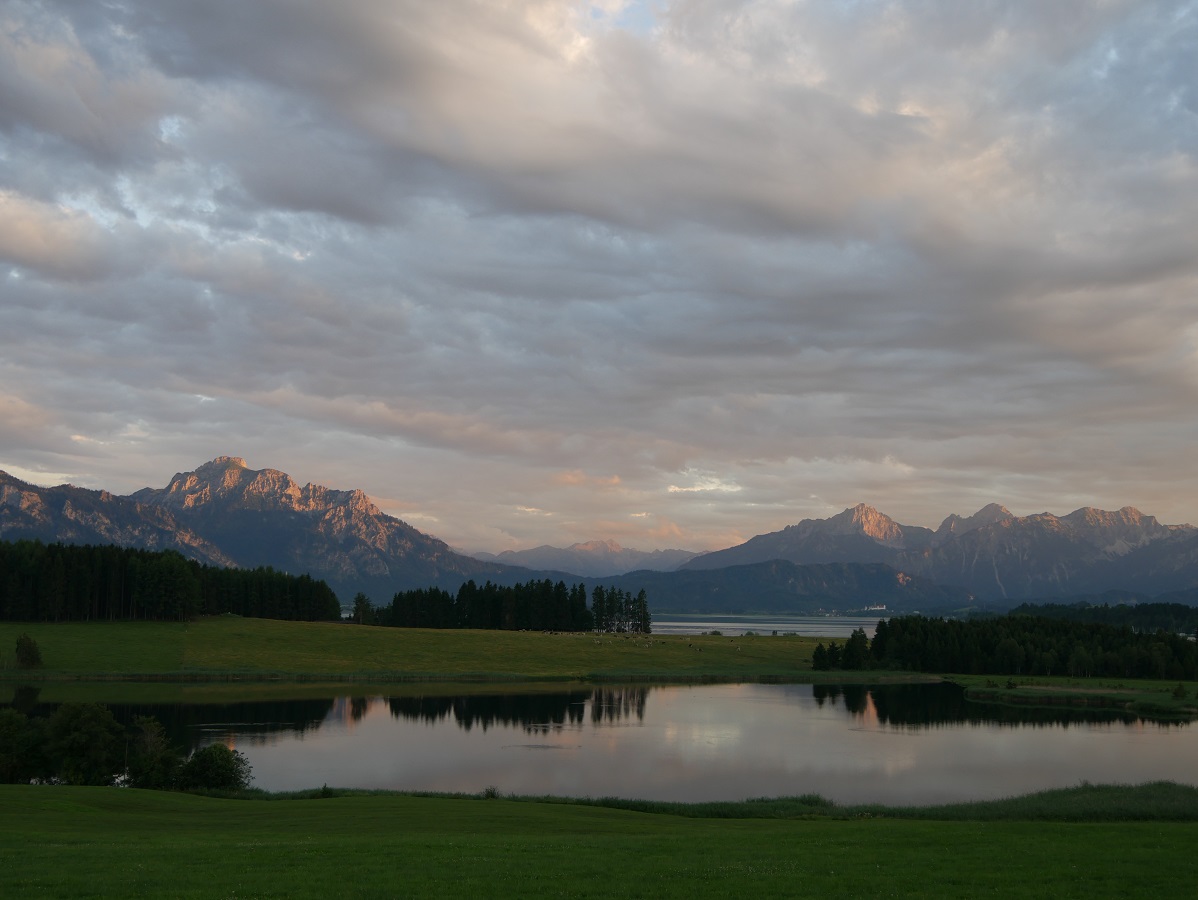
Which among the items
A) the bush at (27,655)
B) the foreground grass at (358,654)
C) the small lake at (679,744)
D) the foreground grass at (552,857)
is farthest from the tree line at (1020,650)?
the foreground grass at (552,857)

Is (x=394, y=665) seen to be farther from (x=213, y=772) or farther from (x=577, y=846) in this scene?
(x=577, y=846)

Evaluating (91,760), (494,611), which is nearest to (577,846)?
(91,760)

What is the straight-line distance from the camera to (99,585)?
14950cm

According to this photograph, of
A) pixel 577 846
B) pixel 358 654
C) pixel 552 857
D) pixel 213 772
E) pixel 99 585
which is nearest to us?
pixel 552 857

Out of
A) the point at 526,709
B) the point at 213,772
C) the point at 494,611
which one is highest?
the point at 494,611

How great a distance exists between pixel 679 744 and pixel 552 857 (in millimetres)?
53759

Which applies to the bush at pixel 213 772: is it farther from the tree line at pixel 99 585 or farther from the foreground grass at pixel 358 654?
the tree line at pixel 99 585

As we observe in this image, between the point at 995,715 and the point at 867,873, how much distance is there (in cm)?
9169

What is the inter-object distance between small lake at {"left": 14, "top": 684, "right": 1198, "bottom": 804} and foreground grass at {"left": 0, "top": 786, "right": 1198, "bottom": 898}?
73.4 ft

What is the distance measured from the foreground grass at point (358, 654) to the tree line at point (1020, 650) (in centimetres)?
1338

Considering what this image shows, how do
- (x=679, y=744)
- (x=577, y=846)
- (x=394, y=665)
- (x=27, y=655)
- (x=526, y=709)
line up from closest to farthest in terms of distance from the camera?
(x=577, y=846) → (x=679, y=744) → (x=526, y=709) → (x=27, y=655) → (x=394, y=665)

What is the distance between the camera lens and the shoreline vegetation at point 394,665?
109562 millimetres

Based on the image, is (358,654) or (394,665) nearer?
(394,665)

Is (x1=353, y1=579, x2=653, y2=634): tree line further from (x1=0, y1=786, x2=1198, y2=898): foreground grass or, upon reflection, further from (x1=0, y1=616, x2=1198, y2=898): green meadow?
(x1=0, y1=786, x2=1198, y2=898): foreground grass
